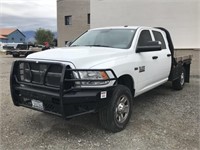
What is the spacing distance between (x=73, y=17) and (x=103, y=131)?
2911 cm

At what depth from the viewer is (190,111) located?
5.50 metres

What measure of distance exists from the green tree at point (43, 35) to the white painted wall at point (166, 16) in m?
56.2

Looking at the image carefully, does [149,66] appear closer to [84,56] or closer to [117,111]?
[117,111]

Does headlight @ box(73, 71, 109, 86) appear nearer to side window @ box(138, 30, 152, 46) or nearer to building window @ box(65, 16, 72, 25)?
side window @ box(138, 30, 152, 46)

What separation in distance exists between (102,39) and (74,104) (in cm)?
218

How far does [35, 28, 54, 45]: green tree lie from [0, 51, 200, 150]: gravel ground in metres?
66.6

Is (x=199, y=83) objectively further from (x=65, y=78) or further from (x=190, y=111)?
(x=65, y=78)

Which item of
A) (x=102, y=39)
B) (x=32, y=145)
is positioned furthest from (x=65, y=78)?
(x=102, y=39)

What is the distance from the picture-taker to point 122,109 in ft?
14.2

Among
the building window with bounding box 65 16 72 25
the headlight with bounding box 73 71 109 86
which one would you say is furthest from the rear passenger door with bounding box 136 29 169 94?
the building window with bounding box 65 16 72 25

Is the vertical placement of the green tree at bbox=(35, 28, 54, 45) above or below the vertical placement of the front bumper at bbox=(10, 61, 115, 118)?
above

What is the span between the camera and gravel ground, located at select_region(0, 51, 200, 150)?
377cm

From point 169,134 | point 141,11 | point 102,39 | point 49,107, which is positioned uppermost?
point 141,11

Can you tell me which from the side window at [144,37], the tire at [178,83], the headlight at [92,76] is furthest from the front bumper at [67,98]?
the tire at [178,83]
